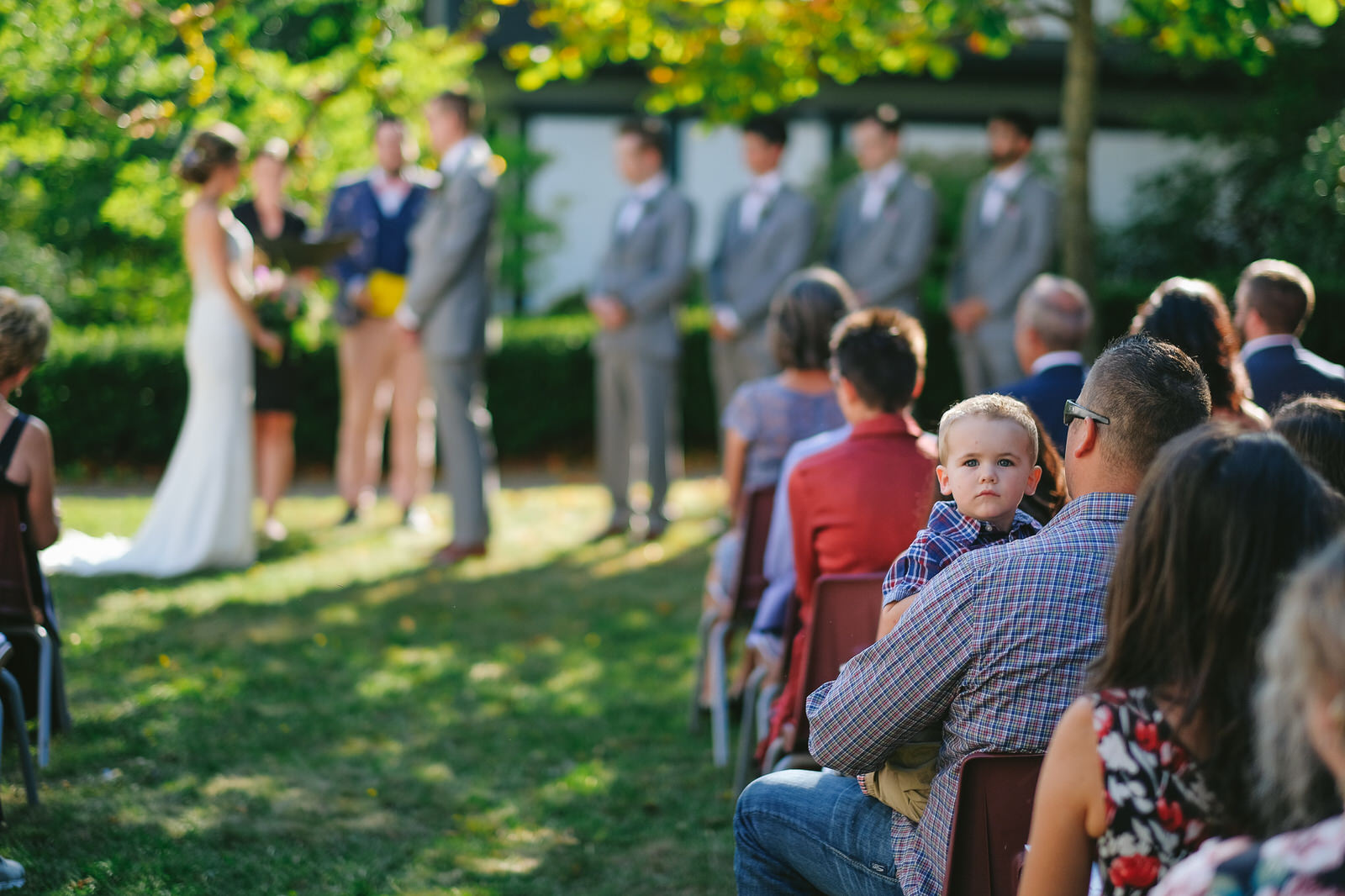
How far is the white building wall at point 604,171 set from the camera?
18.8 metres

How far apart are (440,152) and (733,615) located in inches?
176

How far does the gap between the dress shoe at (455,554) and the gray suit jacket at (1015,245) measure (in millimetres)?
3516

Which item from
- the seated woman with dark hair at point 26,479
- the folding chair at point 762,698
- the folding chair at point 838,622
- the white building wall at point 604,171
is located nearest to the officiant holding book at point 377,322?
the seated woman with dark hair at point 26,479

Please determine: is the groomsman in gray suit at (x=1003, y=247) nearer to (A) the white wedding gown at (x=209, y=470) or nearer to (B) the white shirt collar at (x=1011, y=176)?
(B) the white shirt collar at (x=1011, y=176)

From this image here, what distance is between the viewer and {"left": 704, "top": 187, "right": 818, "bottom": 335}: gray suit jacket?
29.6 ft

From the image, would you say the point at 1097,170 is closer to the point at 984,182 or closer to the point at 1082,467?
the point at 984,182

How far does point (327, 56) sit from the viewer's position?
26.3 ft

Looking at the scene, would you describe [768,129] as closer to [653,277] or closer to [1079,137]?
[653,277]

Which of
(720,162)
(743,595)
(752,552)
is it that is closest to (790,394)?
(752,552)

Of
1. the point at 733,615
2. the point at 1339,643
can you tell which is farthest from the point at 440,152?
the point at 1339,643

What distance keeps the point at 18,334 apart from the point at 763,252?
18.1 ft

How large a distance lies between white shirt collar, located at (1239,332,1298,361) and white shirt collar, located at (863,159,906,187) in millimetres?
4529

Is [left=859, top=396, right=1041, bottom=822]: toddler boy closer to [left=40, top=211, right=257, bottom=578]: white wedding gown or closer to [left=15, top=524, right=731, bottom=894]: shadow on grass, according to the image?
[left=15, top=524, right=731, bottom=894]: shadow on grass

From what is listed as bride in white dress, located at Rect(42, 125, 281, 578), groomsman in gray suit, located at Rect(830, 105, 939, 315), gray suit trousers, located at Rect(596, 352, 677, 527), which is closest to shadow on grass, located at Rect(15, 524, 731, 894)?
bride in white dress, located at Rect(42, 125, 281, 578)
